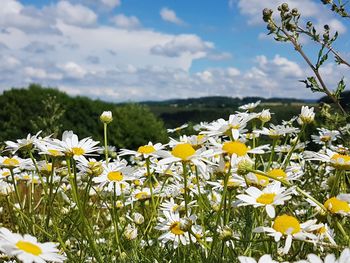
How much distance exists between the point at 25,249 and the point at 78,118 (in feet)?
38.5

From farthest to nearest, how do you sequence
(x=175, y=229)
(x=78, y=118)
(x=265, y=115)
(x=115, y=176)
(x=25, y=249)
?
1. (x=78, y=118)
2. (x=265, y=115)
3. (x=115, y=176)
4. (x=175, y=229)
5. (x=25, y=249)

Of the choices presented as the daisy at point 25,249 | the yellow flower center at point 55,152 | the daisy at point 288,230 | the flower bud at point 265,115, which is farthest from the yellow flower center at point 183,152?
the flower bud at point 265,115

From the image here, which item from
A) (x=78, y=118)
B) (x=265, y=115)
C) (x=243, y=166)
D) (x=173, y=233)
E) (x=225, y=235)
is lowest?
(x=78, y=118)

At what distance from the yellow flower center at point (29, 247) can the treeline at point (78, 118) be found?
10.4 meters

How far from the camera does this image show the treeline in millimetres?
12031

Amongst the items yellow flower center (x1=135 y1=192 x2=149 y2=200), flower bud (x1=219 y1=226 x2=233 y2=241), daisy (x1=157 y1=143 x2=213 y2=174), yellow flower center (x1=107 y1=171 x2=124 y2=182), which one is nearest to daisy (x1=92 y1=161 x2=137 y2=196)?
yellow flower center (x1=107 y1=171 x2=124 y2=182)

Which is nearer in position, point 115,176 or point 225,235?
point 225,235

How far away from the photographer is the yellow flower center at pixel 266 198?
1.72 m

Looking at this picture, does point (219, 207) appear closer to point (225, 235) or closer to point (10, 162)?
point (225, 235)

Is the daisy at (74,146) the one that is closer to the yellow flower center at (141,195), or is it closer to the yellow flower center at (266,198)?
the yellow flower center at (141,195)

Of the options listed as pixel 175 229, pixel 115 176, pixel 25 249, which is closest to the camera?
pixel 25 249

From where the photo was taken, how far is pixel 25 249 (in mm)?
1270

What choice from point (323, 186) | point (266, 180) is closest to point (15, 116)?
point (323, 186)

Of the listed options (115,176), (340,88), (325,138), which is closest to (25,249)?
(115,176)
